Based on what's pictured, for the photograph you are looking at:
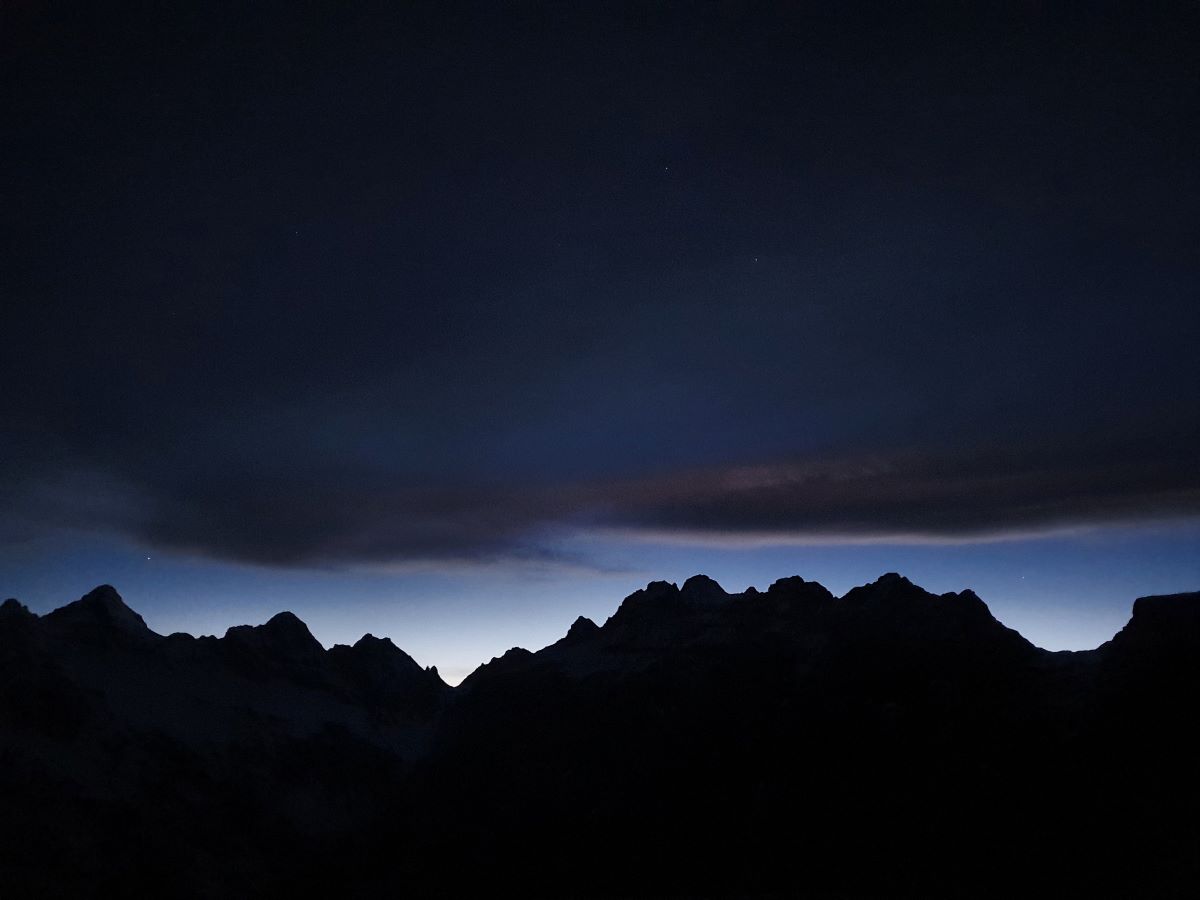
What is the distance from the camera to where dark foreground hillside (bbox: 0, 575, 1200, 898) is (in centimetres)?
4091

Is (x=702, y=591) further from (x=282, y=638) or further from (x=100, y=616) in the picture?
(x=100, y=616)

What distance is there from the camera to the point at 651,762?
55062 millimetres

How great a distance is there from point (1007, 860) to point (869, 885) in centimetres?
776

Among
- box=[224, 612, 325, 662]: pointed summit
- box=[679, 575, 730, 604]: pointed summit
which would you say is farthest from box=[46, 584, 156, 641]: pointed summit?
box=[679, 575, 730, 604]: pointed summit

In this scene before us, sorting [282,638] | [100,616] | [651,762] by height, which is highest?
[100,616]

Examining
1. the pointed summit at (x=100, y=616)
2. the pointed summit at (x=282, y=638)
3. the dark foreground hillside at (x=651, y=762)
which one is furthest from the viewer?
the pointed summit at (x=282, y=638)

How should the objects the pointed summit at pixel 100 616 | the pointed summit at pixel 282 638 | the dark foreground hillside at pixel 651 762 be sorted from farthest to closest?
the pointed summit at pixel 282 638 → the pointed summit at pixel 100 616 → the dark foreground hillside at pixel 651 762

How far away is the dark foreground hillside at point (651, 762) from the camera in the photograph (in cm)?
4091

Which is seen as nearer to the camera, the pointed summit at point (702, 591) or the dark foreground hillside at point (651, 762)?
A: the dark foreground hillside at point (651, 762)

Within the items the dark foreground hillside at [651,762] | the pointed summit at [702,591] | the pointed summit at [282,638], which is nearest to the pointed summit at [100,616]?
the dark foreground hillside at [651,762]

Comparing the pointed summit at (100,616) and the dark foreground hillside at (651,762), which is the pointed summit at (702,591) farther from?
the pointed summit at (100,616)

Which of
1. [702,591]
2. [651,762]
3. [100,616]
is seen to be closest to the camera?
[651,762]

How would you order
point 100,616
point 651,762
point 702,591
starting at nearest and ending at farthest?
1. point 651,762
2. point 100,616
3. point 702,591

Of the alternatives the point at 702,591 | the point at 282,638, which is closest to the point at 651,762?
the point at 702,591
